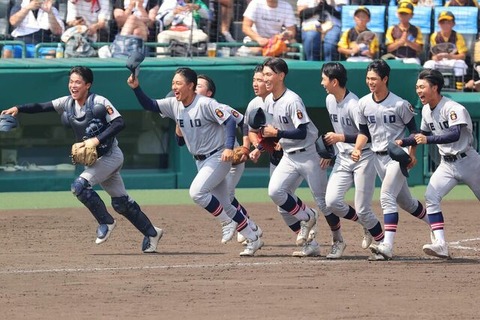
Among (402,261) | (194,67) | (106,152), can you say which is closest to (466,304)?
(402,261)

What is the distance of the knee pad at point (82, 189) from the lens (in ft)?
33.0

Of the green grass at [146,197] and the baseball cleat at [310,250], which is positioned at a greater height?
the baseball cleat at [310,250]

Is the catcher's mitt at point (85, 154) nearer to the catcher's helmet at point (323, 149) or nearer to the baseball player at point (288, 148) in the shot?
the baseball player at point (288, 148)

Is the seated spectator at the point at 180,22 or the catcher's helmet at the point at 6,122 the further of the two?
the seated spectator at the point at 180,22

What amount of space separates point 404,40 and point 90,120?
6846 millimetres

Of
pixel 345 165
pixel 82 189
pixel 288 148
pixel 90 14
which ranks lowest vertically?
pixel 82 189

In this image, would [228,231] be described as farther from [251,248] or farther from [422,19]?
[422,19]

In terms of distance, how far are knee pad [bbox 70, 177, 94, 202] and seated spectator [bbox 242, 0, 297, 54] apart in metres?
5.99

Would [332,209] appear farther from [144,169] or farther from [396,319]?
[144,169]

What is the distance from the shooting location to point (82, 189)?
10086 millimetres

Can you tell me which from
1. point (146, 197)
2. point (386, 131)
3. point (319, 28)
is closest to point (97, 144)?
point (386, 131)

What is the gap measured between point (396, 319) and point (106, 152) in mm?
3871

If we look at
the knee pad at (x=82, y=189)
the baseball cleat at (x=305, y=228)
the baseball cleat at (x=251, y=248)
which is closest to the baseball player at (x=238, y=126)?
the baseball cleat at (x=251, y=248)

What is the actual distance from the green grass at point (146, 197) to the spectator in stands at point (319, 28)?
1.82 meters
